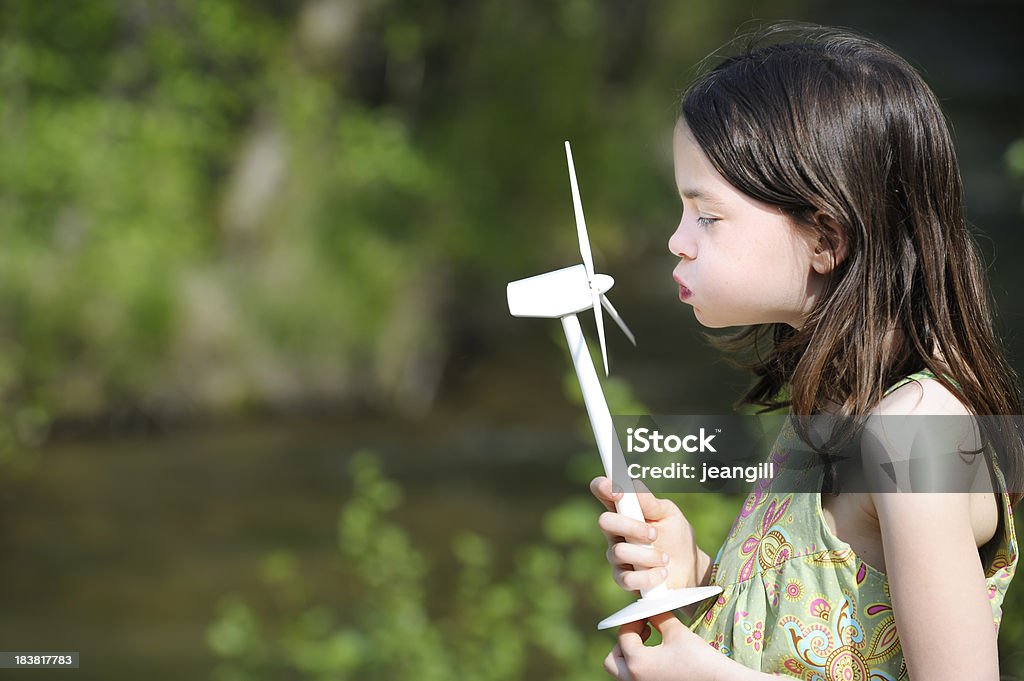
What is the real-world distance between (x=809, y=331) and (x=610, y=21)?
326 inches

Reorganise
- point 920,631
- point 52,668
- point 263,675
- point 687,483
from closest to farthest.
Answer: point 920,631, point 687,483, point 263,675, point 52,668

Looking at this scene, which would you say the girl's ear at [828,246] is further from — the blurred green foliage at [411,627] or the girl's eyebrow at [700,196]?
the blurred green foliage at [411,627]

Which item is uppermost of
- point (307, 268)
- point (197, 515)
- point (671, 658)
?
point (307, 268)

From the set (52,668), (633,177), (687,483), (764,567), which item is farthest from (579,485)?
(764,567)

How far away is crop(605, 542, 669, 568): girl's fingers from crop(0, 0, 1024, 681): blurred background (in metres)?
4.04

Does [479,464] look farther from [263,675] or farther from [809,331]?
[809,331]

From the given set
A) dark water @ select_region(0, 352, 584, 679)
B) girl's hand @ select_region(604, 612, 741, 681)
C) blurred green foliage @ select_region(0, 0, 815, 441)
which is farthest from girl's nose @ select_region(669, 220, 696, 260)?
blurred green foliage @ select_region(0, 0, 815, 441)

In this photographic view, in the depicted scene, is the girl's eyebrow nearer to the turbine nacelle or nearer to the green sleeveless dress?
the turbine nacelle

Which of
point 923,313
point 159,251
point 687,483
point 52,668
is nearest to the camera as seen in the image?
point 923,313

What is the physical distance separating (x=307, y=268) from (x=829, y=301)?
723cm

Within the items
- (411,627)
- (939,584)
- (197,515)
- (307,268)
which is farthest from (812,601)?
(307,268)

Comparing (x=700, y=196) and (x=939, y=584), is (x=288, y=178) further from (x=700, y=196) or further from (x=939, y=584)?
(x=939, y=584)

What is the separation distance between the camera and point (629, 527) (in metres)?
1.13

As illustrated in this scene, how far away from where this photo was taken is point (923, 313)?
3.69 ft
